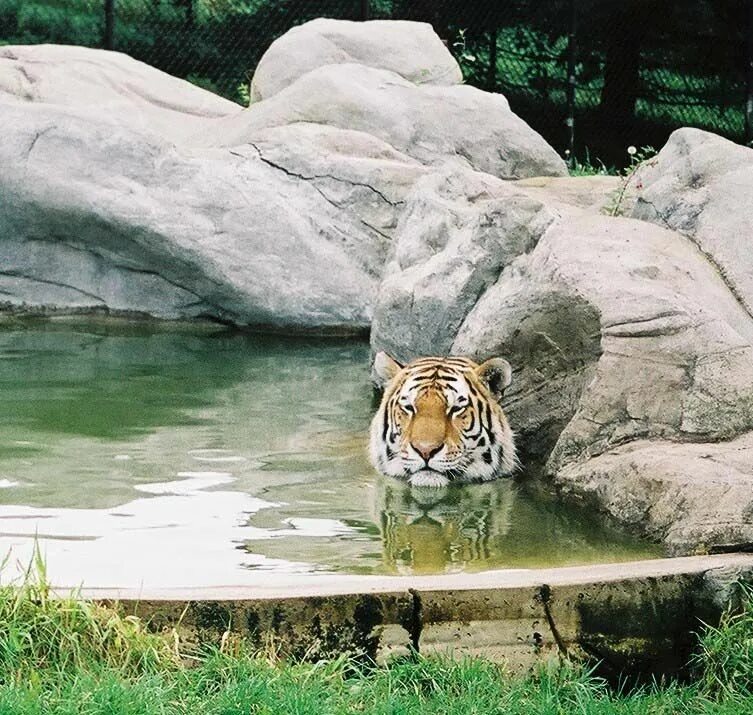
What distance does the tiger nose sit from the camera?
6.11 meters

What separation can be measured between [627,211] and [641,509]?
8.79 feet

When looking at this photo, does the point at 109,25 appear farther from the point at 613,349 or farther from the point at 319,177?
the point at 613,349

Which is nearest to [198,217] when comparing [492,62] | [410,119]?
[410,119]

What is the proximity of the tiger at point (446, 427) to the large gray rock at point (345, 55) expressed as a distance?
673 cm

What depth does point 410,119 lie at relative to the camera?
11.5 meters

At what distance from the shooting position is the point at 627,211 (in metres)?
7.63

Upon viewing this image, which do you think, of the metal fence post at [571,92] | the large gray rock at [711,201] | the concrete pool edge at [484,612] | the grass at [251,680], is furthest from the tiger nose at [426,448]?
the metal fence post at [571,92]

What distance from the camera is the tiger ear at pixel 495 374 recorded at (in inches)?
253

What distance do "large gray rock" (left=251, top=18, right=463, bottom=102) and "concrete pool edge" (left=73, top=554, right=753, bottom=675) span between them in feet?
29.8

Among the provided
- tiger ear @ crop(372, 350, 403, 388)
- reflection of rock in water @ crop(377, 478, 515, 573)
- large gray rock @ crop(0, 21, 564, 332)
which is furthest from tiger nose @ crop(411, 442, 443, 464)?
large gray rock @ crop(0, 21, 564, 332)

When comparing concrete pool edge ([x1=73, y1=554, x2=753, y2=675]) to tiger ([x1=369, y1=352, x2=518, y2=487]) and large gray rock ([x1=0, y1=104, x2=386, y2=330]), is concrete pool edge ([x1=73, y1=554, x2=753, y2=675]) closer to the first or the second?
tiger ([x1=369, y1=352, x2=518, y2=487])

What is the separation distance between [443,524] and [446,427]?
68cm

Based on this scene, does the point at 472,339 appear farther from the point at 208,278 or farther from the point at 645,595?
the point at 208,278

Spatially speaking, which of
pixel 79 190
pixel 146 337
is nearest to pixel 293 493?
pixel 146 337
